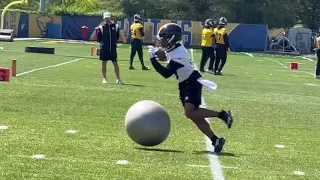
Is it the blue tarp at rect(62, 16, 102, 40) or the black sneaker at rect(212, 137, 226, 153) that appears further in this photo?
the blue tarp at rect(62, 16, 102, 40)

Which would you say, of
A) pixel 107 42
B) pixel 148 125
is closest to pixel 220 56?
pixel 107 42

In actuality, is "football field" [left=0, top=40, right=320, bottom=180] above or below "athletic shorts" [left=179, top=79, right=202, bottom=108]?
below

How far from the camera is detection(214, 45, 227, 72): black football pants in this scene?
2719 centimetres

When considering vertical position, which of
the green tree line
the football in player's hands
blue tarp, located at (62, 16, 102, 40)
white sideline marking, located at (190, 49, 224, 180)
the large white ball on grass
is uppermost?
the green tree line

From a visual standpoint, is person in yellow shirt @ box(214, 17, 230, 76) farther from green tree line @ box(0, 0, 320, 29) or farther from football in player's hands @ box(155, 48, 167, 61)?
green tree line @ box(0, 0, 320, 29)

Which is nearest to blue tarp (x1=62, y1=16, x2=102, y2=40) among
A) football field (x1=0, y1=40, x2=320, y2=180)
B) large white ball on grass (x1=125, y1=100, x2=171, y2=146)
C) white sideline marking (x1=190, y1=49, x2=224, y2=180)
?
football field (x1=0, y1=40, x2=320, y2=180)

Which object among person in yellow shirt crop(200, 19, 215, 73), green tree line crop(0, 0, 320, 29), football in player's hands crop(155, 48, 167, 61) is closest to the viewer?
football in player's hands crop(155, 48, 167, 61)

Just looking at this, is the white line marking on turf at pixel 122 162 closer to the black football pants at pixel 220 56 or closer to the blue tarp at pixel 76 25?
the black football pants at pixel 220 56

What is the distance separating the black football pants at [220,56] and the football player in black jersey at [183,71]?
16936 mm

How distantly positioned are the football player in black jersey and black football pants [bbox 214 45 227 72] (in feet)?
55.6

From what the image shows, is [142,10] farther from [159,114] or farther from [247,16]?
[159,114]

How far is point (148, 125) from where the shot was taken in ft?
32.1

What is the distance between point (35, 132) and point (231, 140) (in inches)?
109

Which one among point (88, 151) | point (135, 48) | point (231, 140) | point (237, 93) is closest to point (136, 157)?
point (88, 151)
